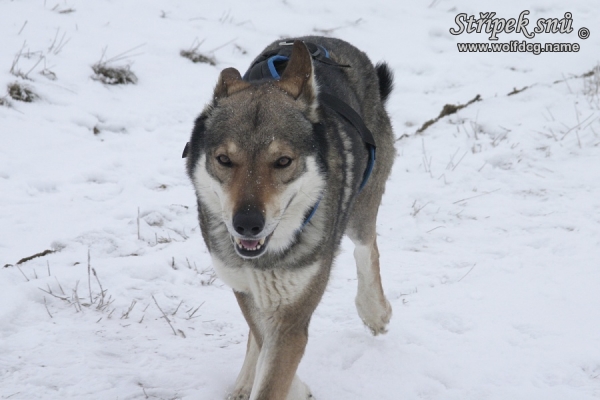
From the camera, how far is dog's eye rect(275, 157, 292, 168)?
2543mm

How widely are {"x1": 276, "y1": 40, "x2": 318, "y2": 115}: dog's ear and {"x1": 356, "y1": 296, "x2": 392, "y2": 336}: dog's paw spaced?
1482mm

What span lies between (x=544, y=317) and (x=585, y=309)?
0.28 metres

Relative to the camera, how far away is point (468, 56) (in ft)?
28.3

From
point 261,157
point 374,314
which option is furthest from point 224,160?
point 374,314

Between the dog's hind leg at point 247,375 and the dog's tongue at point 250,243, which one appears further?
the dog's hind leg at point 247,375

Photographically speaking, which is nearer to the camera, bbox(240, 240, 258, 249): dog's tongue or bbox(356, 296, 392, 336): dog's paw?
bbox(240, 240, 258, 249): dog's tongue

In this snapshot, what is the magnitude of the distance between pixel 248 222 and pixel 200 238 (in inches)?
90.8

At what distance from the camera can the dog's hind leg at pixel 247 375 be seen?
308 centimetres

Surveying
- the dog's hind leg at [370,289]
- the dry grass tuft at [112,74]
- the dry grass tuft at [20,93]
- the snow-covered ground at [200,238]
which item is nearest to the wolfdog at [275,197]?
the snow-covered ground at [200,238]

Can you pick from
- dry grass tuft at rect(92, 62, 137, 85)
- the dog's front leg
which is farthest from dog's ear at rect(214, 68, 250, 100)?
dry grass tuft at rect(92, 62, 137, 85)

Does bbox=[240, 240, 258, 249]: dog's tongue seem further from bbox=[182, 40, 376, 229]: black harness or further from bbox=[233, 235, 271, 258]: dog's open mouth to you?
bbox=[182, 40, 376, 229]: black harness

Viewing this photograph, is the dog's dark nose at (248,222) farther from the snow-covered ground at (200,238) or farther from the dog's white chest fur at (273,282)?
the snow-covered ground at (200,238)

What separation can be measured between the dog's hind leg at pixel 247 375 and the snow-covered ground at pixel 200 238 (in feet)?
0.25

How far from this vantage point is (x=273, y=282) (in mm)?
2717
